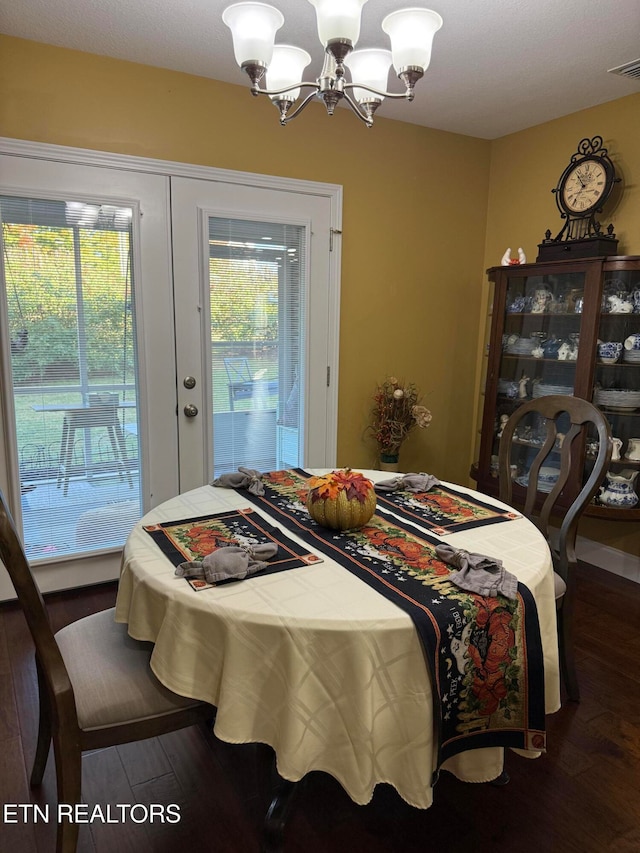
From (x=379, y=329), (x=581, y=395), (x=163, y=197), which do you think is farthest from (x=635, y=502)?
(x=163, y=197)

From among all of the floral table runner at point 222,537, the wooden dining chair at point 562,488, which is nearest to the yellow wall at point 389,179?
the wooden dining chair at point 562,488

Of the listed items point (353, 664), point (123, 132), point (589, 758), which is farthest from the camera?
point (123, 132)

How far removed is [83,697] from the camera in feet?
4.48

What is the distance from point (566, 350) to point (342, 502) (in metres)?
1.95

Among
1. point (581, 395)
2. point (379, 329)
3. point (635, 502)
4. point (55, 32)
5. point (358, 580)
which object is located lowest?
point (635, 502)

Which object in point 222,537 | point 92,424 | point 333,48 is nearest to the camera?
point 333,48

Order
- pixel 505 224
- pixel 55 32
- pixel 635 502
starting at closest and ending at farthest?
pixel 55 32
pixel 635 502
pixel 505 224

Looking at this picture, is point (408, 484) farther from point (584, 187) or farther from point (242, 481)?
point (584, 187)

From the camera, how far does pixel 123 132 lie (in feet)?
8.64

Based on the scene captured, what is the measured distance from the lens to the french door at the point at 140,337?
2572 millimetres

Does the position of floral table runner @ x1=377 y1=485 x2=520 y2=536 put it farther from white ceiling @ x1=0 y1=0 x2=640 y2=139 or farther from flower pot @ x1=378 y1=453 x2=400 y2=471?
white ceiling @ x1=0 y1=0 x2=640 y2=139

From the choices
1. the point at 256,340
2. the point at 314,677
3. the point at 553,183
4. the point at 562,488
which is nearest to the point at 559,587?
the point at 562,488

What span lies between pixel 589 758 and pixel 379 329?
2.40 m

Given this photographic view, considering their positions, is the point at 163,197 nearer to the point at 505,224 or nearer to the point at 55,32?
the point at 55,32
